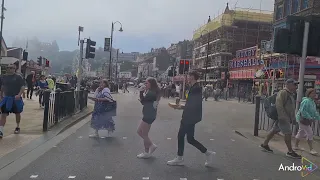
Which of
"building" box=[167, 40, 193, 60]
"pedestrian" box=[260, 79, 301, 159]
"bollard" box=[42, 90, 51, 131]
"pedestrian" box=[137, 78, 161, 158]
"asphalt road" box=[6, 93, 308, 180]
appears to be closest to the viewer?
"asphalt road" box=[6, 93, 308, 180]

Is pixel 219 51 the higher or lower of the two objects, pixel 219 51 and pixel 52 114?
the higher

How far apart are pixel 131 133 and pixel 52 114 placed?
2310 millimetres

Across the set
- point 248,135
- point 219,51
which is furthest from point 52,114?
point 219,51

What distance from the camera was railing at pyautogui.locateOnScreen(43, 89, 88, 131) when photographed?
32.2 ft

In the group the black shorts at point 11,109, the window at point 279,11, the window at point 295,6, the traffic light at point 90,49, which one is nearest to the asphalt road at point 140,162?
the black shorts at point 11,109

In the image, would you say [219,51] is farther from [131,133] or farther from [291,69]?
[131,133]

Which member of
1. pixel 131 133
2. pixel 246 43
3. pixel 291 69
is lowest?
pixel 131 133

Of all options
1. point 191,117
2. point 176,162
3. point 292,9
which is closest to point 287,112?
point 191,117

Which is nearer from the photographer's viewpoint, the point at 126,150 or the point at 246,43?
the point at 126,150

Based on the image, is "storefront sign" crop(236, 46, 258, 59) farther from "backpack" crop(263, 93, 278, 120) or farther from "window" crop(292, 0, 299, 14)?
"backpack" crop(263, 93, 278, 120)

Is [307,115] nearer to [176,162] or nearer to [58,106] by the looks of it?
[176,162]

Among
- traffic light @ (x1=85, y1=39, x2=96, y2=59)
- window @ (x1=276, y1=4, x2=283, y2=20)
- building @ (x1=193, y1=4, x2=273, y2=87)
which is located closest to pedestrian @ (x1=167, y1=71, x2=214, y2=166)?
traffic light @ (x1=85, y1=39, x2=96, y2=59)

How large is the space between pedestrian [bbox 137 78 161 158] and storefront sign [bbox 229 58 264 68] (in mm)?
38243

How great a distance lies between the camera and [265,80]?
1625 inches
